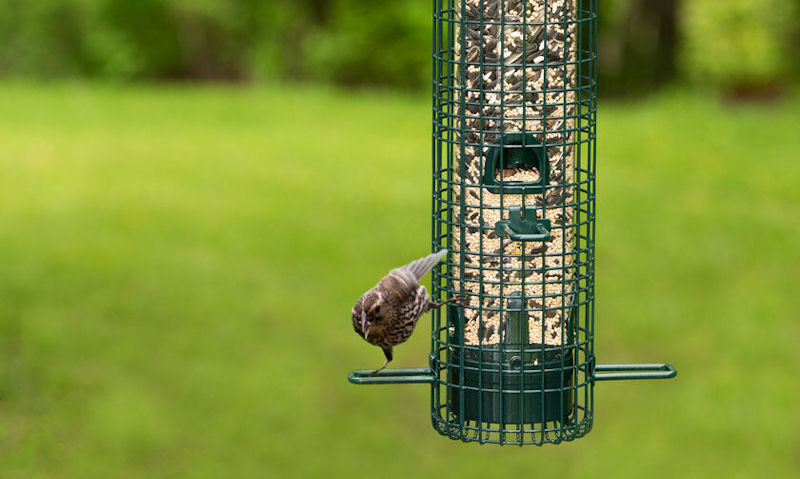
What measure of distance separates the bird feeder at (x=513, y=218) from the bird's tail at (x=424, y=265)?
0.16 m

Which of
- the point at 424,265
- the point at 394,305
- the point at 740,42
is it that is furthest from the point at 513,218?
the point at 740,42

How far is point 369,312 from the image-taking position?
6586 mm

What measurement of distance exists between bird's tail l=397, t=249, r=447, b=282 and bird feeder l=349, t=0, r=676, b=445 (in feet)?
0.53

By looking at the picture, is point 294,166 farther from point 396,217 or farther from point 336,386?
point 336,386

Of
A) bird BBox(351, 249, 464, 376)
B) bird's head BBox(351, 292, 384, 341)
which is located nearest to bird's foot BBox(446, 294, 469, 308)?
bird BBox(351, 249, 464, 376)

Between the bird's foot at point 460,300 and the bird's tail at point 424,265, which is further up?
the bird's tail at point 424,265

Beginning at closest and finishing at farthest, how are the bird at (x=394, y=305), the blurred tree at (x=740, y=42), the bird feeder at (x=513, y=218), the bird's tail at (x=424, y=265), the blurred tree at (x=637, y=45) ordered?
the bird feeder at (x=513, y=218) → the bird's tail at (x=424, y=265) → the bird at (x=394, y=305) → the blurred tree at (x=740, y=42) → the blurred tree at (x=637, y=45)

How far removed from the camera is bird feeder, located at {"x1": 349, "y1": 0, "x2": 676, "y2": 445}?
20.7 ft

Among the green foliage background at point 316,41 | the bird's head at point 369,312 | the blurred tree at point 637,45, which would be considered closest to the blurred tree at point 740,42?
the green foliage background at point 316,41

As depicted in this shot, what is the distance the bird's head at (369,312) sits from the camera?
658cm

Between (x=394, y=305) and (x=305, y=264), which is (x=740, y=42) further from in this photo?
(x=394, y=305)

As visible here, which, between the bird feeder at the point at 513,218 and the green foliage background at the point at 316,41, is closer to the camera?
the bird feeder at the point at 513,218

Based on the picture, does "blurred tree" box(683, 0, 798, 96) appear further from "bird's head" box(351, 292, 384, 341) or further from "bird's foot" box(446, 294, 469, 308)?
"bird's head" box(351, 292, 384, 341)

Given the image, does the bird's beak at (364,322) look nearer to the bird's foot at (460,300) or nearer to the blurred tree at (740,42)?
the bird's foot at (460,300)
